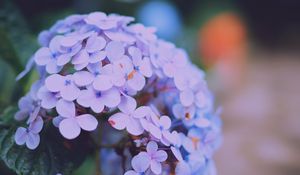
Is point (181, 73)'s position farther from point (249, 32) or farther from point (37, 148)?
point (249, 32)

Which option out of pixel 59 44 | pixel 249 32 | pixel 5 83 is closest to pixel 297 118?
pixel 249 32

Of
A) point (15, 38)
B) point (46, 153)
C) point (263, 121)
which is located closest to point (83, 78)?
point (46, 153)

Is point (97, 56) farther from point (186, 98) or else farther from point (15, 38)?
point (15, 38)

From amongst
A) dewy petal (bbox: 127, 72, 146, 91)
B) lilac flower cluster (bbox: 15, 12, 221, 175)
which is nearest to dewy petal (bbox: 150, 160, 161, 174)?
lilac flower cluster (bbox: 15, 12, 221, 175)

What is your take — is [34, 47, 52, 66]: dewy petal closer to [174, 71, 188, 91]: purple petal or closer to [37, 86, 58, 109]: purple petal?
[37, 86, 58, 109]: purple petal

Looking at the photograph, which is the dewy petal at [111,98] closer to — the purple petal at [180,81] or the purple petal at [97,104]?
the purple petal at [97,104]
